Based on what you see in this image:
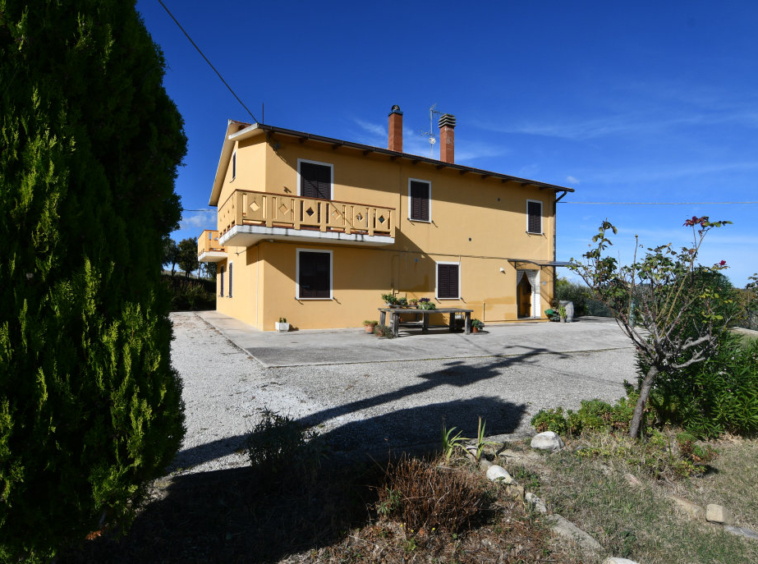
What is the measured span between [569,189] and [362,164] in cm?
960

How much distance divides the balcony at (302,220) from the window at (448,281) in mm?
2789

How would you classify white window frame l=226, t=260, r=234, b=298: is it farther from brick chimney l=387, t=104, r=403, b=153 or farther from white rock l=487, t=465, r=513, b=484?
white rock l=487, t=465, r=513, b=484

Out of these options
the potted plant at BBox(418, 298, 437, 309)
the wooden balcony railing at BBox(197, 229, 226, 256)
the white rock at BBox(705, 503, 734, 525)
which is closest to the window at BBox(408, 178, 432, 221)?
the potted plant at BBox(418, 298, 437, 309)

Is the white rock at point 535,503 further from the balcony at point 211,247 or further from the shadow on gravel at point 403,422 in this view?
the balcony at point 211,247

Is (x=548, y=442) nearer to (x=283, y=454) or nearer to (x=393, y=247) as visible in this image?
(x=283, y=454)

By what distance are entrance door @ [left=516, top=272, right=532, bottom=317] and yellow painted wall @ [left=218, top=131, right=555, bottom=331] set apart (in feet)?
2.25

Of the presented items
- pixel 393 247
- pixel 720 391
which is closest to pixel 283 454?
pixel 720 391

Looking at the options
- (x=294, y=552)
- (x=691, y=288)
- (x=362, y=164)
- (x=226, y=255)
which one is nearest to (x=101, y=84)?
(x=294, y=552)

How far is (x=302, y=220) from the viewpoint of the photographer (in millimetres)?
12852

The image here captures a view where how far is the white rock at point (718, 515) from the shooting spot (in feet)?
8.79

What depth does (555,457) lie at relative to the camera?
332cm

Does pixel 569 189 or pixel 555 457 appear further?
pixel 569 189

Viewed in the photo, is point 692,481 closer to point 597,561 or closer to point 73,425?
point 597,561

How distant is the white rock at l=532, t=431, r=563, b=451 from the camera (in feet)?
11.4
